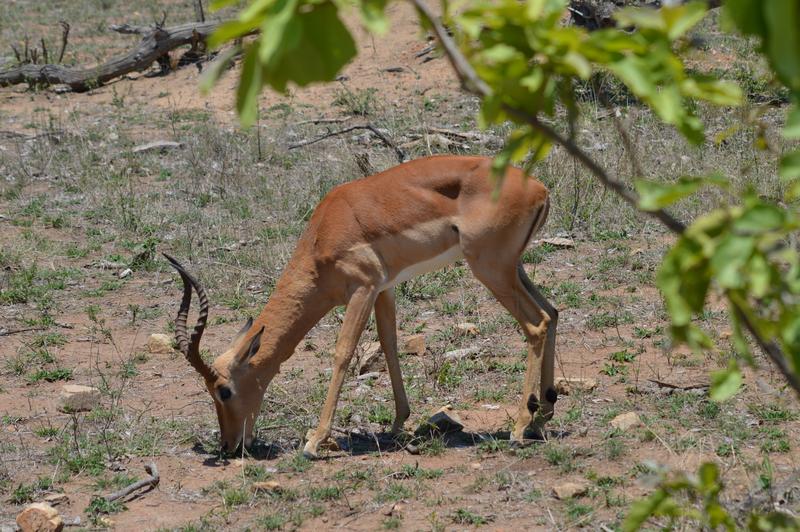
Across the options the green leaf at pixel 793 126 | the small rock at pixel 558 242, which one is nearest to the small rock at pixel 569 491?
the green leaf at pixel 793 126

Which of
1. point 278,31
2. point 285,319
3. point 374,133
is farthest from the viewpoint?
point 374,133

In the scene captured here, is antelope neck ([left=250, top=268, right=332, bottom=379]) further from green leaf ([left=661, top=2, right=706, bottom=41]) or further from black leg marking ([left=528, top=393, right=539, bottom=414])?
green leaf ([left=661, top=2, right=706, bottom=41])

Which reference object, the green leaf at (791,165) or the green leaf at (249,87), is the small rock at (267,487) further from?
the green leaf at (791,165)

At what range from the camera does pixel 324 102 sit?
47.8ft

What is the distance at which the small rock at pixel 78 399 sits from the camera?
6781 millimetres

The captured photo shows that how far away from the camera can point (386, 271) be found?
657 centimetres

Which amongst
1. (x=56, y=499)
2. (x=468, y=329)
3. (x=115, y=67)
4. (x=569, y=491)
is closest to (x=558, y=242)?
(x=468, y=329)

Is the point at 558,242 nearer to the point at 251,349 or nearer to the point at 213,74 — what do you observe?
the point at 251,349

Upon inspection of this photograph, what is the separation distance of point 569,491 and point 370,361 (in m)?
2.48

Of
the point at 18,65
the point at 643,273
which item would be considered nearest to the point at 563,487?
the point at 643,273

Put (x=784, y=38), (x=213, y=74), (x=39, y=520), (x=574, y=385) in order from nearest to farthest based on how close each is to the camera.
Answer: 1. (x=784, y=38)
2. (x=213, y=74)
3. (x=39, y=520)
4. (x=574, y=385)

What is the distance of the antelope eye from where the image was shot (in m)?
6.35

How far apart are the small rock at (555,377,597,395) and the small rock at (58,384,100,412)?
3001 millimetres

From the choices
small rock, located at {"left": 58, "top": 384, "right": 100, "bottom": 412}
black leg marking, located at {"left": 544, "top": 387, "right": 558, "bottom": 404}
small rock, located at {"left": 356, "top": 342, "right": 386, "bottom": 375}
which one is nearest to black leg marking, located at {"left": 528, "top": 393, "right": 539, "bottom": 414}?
black leg marking, located at {"left": 544, "top": 387, "right": 558, "bottom": 404}
